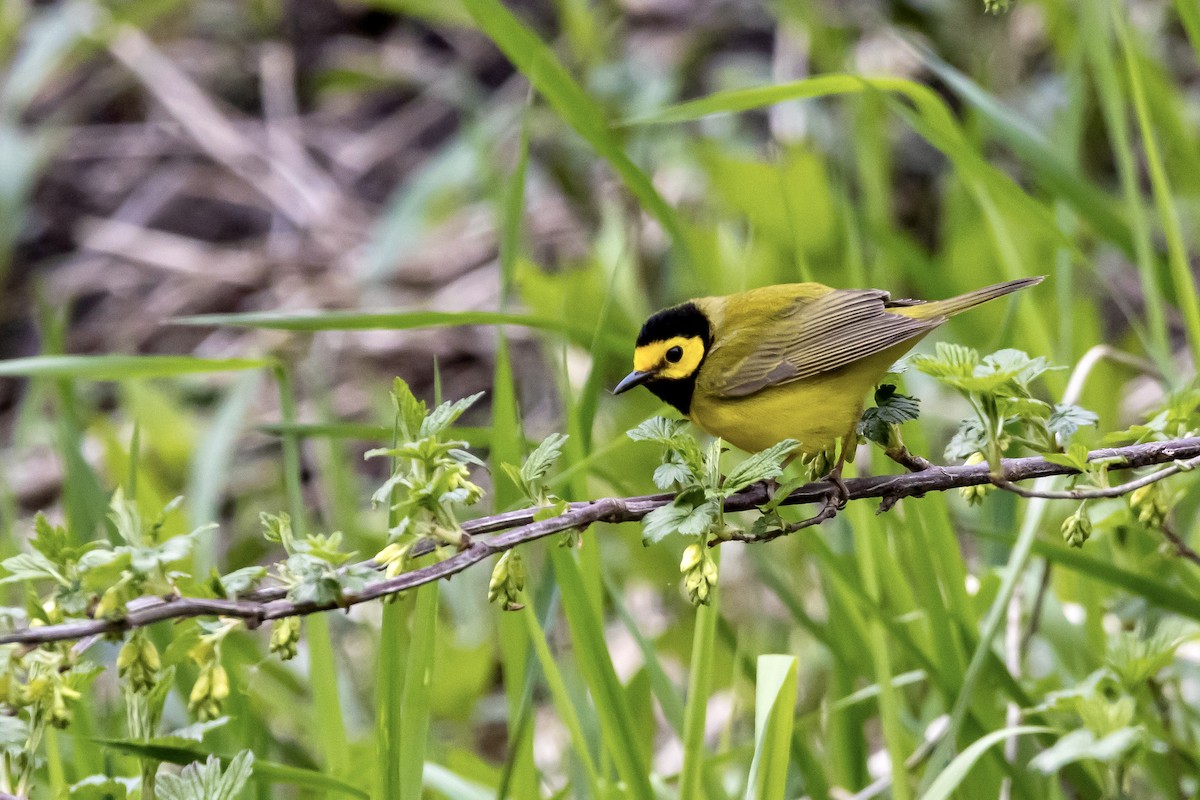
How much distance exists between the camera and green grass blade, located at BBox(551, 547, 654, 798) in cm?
198

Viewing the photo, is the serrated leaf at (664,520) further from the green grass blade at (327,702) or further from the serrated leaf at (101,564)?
the green grass blade at (327,702)

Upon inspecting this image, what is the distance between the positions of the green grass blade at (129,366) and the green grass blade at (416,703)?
1.71ft

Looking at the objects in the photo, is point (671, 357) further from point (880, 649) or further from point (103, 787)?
point (103, 787)

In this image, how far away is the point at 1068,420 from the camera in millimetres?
1642

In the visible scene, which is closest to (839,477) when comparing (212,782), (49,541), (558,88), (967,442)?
(967,442)

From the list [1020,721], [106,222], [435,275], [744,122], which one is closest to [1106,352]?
[1020,721]

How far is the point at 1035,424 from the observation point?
167 cm

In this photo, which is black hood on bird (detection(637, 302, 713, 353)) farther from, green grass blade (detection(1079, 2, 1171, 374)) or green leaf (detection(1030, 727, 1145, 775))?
green leaf (detection(1030, 727, 1145, 775))

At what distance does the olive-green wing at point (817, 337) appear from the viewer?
238cm

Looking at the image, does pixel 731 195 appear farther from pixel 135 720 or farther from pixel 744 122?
pixel 135 720

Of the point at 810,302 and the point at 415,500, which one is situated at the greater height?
the point at 810,302

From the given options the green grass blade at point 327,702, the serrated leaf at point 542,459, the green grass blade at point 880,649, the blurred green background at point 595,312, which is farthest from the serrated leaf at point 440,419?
the green grass blade at point 880,649

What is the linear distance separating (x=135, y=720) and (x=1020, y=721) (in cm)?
161

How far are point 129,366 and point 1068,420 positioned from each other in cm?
146
